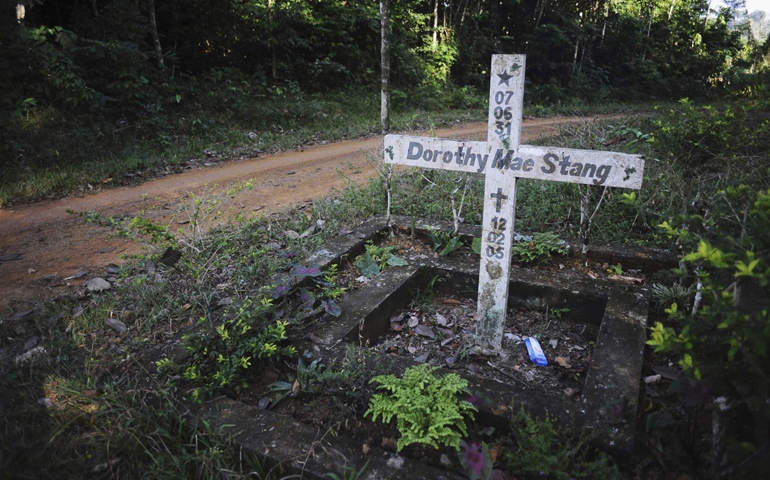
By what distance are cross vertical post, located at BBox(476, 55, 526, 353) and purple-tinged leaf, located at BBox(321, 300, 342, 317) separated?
0.84m

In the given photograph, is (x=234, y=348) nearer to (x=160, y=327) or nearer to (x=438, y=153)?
(x=160, y=327)

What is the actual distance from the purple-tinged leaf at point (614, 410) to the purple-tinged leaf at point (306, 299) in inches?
63.8

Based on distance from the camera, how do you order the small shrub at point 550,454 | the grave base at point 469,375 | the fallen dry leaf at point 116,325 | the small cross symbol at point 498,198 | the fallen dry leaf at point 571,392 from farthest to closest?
the fallen dry leaf at point 116,325 → the small cross symbol at point 498,198 → the fallen dry leaf at point 571,392 → the grave base at point 469,375 → the small shrub at point 550,454

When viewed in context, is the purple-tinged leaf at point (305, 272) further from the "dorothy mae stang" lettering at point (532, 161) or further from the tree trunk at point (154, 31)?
the tree trunk at point (154, 31)

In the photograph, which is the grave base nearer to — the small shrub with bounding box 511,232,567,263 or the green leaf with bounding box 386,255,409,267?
the green leaf with bounding box 386,255,409,267

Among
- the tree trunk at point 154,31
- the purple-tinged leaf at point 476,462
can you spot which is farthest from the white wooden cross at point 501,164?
the tree trunk at point 154,31

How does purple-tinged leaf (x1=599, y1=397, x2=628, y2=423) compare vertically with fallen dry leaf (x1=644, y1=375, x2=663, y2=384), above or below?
above

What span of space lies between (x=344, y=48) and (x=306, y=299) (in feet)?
35.0

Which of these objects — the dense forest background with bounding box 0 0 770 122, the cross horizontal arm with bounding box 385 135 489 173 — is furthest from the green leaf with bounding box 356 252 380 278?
the dense forest background with bounding box 0 0 770 122

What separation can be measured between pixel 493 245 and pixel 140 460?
2004 millimetres

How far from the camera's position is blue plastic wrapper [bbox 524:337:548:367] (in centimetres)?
265

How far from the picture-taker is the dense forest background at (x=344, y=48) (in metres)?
7.01

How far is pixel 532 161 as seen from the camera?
2484 millimetres

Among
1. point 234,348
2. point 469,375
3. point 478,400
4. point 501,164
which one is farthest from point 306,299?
point 501,164
